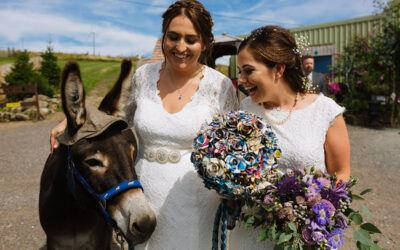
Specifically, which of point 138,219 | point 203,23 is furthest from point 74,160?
point 203,23

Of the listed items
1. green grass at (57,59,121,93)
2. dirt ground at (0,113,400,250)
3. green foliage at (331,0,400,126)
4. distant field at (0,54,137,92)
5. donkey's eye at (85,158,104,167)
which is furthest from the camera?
distant field at (0,54,137,92)

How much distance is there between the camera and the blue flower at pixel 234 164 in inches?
61.2

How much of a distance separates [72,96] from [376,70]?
42.2ft

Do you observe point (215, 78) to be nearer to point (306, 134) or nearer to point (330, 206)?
point (306, 134)

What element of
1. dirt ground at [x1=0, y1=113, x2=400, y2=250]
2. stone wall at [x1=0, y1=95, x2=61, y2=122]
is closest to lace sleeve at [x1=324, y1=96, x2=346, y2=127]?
dirt ground at [x1=0, y1=113, x2=400, y2=250]

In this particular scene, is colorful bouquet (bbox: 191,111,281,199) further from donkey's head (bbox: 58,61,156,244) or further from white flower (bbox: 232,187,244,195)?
donkey's head (bbox: 58,61,156,244)

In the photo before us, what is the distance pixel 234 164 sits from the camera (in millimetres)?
1580

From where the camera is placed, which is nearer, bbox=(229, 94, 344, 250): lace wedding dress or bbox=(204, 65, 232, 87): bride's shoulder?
bbox=(229, 94, 344, 250): lace wedding dress

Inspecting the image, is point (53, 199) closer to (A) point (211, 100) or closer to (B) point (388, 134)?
(A) point (211, 100)

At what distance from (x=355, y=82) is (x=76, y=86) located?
12868mm

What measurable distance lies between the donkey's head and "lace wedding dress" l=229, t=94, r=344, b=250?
2.34ft

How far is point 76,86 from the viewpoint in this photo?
1.90m

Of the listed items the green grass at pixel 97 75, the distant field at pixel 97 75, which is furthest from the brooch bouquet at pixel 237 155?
the distant field at pixel 97 75

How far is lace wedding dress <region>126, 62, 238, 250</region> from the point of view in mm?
2023
